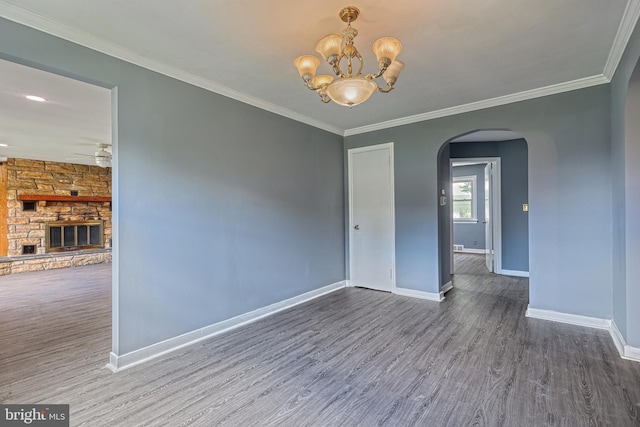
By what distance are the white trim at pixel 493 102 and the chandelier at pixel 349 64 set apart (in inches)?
84.5

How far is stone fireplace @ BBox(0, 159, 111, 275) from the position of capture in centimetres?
645

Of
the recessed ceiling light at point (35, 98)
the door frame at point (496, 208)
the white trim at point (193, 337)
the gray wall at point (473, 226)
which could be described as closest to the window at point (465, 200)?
the gray wall at point (473, 226)

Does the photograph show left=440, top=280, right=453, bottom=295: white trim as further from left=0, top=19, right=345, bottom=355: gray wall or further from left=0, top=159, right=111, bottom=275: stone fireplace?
left=0, top=159, right=111, bottom=275: stone fireplace

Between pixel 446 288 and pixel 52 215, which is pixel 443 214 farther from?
pixel 52 215

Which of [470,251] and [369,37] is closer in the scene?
[369,37]

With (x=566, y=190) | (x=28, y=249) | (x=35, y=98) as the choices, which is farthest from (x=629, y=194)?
(x=28, y=249)

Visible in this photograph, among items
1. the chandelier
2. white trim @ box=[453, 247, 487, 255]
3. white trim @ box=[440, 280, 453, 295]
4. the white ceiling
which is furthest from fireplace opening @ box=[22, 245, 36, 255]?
white trim @ box=[453, 247, 487, 255]

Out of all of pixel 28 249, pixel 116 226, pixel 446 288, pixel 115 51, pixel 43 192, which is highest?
pixel 115 51

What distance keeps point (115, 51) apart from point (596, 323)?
4955 millimetres

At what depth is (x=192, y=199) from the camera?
2.79 metres

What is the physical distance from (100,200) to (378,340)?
7.91 metres

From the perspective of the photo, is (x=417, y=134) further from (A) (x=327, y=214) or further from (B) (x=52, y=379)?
(B) (x=52, y=379)

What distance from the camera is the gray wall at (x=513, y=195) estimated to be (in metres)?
5.38

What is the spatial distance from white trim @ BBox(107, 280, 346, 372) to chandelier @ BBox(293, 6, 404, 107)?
2397 millimetres
